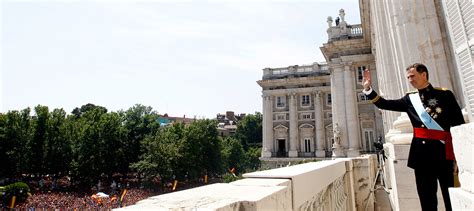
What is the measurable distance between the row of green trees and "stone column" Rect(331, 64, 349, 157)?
1898cm

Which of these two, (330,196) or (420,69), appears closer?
(420,69)

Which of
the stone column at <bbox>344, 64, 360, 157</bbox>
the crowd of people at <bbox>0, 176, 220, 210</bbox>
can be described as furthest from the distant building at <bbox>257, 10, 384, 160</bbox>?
the crowd of people at <bbox>0, 176, 220, 210</bbox>

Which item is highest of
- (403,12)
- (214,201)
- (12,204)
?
(403,12)

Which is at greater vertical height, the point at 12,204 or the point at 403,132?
the point at 403,132

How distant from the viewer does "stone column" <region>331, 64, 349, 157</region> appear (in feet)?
96.1

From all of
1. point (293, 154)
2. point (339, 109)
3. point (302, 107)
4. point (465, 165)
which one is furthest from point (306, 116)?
point (465, 165)

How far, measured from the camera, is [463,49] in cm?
429

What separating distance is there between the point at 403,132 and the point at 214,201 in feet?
19.1

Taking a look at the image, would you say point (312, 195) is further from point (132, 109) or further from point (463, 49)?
point (132, 109)

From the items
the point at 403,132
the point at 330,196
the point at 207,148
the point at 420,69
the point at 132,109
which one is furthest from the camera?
the point at 132,109

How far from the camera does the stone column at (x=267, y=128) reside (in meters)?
46.2

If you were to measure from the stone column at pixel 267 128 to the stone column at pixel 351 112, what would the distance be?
18191mm

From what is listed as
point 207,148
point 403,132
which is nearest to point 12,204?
point 207,148

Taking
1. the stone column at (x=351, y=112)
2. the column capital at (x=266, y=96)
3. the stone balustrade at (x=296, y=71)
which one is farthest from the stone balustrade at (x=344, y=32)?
the column capital at (x=266, y=96)
